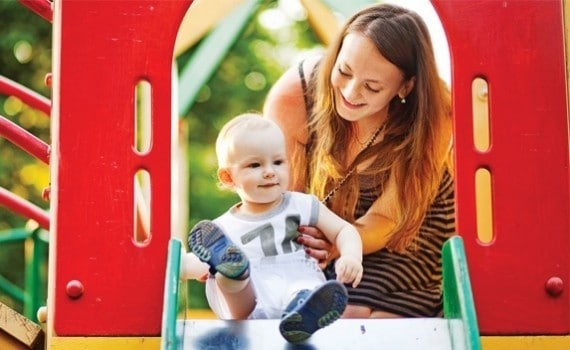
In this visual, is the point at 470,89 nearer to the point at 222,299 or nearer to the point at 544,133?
the point at 544,133

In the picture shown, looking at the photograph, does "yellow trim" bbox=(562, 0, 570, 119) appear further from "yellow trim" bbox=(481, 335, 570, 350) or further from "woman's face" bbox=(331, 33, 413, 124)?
"yellow trim" bbox=(481, 335, 570, 350)

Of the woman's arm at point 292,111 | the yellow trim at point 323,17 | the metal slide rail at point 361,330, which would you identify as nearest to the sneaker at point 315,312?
the metal slide rail at point 361,330

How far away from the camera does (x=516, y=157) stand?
8.95ft

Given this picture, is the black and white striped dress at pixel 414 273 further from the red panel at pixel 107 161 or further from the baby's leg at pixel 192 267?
the red panel at pixel 107 161

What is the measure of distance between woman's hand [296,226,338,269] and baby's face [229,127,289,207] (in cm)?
13

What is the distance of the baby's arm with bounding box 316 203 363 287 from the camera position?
2680 millimetres

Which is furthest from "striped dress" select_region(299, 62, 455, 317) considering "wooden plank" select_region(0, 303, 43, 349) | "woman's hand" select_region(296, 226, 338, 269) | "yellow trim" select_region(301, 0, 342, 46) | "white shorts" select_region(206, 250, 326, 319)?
"yellow trim" select_region(301, 0, 342, 46)

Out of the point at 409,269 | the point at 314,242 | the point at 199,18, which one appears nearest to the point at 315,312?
the point at 314,242

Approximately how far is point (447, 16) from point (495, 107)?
249mm

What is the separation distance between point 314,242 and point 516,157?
541 millimetres

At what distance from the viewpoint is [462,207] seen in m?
2.71

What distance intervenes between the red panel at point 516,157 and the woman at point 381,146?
286mm

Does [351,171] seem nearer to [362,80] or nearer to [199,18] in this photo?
[362,80]

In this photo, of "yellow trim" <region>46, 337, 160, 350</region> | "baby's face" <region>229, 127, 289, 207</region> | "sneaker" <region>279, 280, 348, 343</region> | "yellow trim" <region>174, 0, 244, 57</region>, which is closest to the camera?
"sneaker" <region>279, 280, 348, 343</region>
